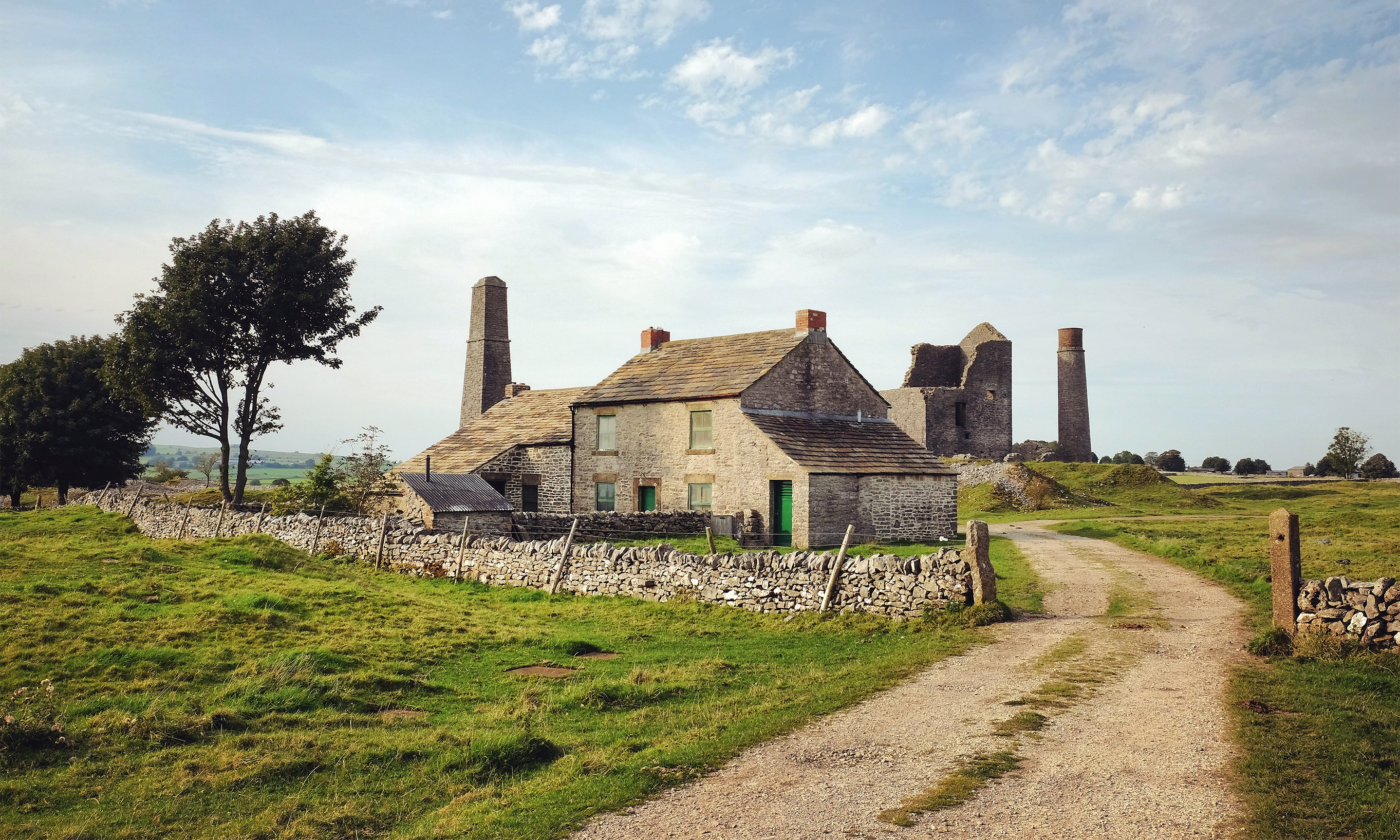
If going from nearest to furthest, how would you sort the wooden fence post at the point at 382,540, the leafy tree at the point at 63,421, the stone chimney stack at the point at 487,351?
the wooden fence post at the point at 382,540
the leafy tree at the point at 63,421
the stone chimney stack at the point at 487,351

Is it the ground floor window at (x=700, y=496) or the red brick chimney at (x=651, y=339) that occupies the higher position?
the red brick chimney at (x=651, y=339)

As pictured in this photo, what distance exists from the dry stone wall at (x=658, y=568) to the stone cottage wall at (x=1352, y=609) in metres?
4.93

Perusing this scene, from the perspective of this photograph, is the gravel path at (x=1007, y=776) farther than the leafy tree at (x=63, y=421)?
No

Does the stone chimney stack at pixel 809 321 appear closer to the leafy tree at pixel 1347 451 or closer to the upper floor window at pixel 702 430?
the upper floor window at pixel 702 430

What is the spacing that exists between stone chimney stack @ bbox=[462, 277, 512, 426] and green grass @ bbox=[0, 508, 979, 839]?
32885 millimetres

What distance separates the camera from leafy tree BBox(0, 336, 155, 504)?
146 feet

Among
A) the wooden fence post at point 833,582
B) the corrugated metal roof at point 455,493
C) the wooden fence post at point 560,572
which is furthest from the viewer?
the corrugated metal roof at point 455,493

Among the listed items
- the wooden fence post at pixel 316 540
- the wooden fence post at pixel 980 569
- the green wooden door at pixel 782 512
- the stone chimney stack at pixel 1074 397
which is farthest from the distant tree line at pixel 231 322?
the stone chimney stack at pixel 1074 397

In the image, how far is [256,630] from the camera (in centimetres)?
1406

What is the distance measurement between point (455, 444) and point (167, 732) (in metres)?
30.0

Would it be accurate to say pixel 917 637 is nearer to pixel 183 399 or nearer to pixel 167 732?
pixel 167 732

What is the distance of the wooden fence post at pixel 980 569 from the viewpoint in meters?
15.1

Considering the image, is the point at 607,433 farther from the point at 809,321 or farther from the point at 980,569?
the point at 980,569

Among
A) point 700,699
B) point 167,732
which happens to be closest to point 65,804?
point 167,732
